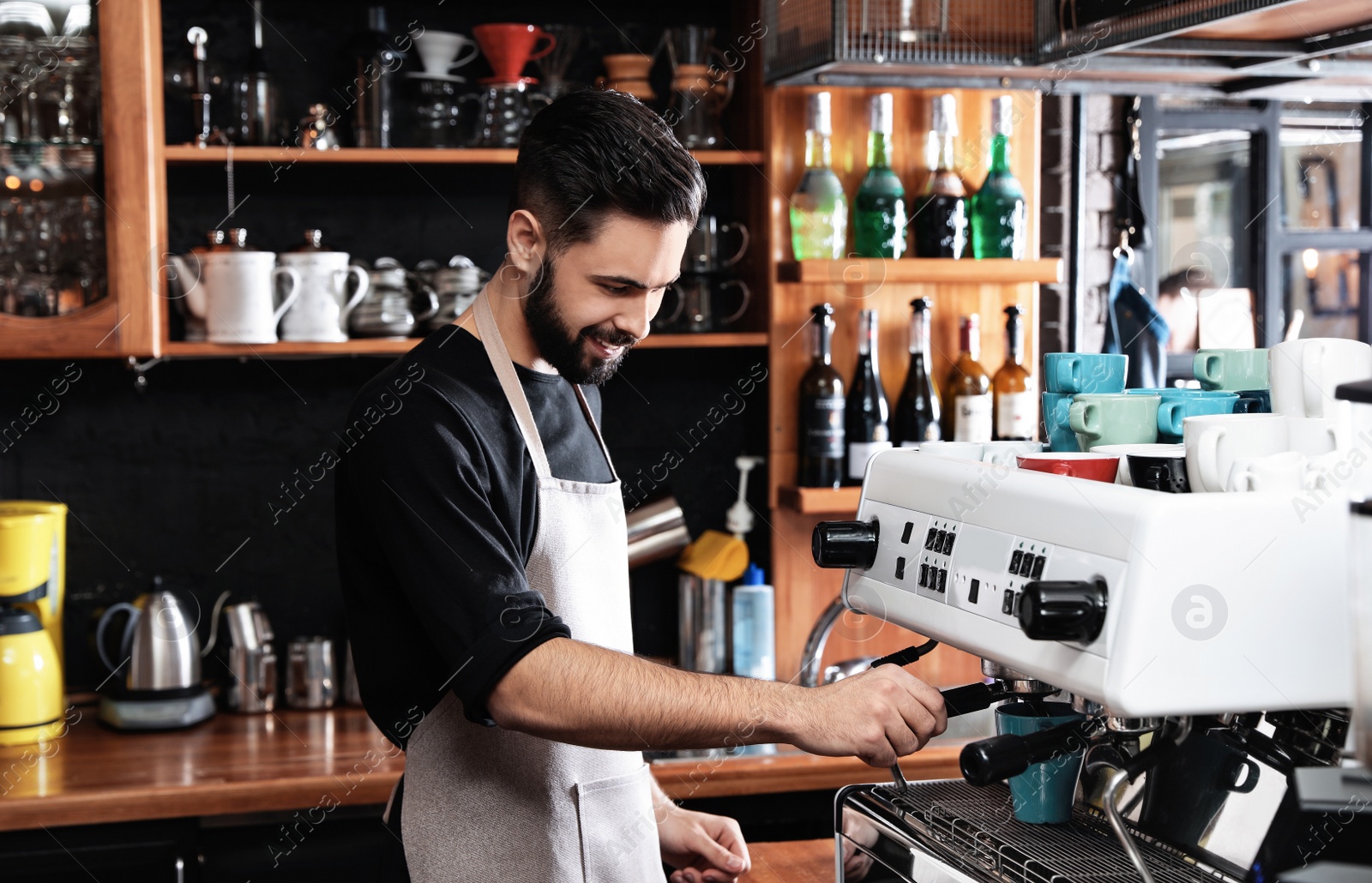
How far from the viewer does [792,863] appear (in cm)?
135

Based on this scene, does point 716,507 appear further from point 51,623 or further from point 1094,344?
point 51,623

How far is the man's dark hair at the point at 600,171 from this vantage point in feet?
4.00

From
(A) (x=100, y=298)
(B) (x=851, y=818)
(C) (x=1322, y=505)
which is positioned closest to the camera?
(C) (x=1322, y=505)

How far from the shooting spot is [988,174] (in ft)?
7.69

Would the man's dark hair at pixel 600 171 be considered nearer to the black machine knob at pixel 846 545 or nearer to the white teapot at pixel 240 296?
the black machine knob at pixel 846 545

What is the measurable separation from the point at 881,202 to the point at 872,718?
1488 millimetres

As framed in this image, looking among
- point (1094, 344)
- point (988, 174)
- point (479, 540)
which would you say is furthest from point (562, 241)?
point (1094, 344)

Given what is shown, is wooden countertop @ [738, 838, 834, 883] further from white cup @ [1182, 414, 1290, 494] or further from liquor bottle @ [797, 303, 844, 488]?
liquor bottle @ [797, 303, 844, 488]

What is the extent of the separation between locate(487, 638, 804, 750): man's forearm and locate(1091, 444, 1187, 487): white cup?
0.31 metres

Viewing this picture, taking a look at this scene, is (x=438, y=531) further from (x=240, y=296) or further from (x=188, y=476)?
(x=188, y=476)

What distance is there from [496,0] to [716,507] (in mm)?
1060

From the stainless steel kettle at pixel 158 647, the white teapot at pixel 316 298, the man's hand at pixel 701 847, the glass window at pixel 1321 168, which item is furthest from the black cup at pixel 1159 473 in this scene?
the glass window at pixel 1321 168

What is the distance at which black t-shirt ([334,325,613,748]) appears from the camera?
1.09 meters

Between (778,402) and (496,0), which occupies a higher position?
(496,0)
